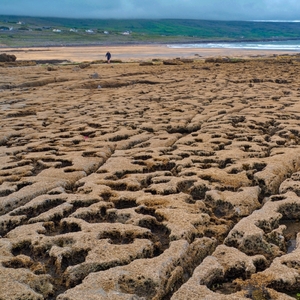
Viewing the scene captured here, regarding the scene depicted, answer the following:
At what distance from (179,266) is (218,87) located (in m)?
20.5

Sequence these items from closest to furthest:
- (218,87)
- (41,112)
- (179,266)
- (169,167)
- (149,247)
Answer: (179,266)
(149,247)
(169,167)
(41,112)
(218,87)

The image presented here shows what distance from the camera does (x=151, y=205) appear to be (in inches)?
317

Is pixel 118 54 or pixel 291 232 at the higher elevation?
pixel 118 54

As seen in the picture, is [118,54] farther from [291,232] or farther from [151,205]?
[291,232]

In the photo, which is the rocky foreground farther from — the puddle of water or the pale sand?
the pale sand

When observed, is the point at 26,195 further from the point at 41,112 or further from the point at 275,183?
the point at 41,112

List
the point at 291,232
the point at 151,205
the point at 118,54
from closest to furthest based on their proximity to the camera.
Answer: the point at 291,232 → the point at 151,205 → the point at 118,54

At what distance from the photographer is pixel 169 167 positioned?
34.6 feet

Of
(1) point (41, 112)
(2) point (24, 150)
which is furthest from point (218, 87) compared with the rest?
A: (2) point (24, 150)

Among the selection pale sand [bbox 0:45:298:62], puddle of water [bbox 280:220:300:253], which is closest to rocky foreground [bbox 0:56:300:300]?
puddle of water [bbox 280:220:300:253]

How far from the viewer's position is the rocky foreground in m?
5.66

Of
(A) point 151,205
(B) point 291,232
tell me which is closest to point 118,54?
(A) point 151,205

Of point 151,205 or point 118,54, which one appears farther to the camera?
point 118,54

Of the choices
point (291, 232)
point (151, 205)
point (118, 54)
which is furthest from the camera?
point (118, 54)
